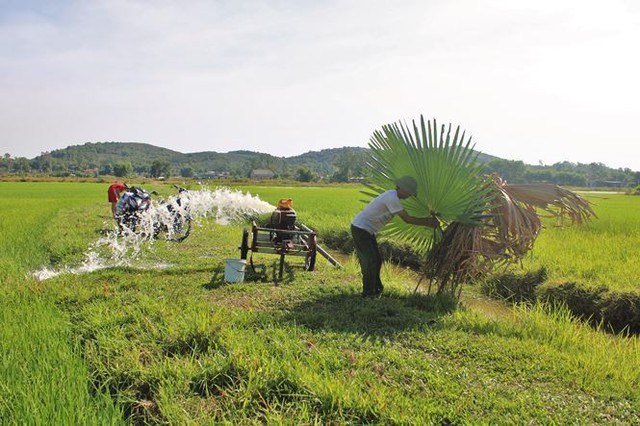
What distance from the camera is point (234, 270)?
6.24 meters

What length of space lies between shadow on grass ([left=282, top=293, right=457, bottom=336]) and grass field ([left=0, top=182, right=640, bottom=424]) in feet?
0.07

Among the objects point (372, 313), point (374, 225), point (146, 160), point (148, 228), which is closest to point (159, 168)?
point (146, 160)

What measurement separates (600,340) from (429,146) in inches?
99.5

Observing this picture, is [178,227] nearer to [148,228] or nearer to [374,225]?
[148,228]

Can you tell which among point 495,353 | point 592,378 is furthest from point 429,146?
point 592,378

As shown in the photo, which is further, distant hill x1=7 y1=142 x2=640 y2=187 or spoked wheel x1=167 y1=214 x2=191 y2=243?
distant hill x1=7 y1=142 x2=640 y2=187

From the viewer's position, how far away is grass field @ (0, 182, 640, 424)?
2.93m

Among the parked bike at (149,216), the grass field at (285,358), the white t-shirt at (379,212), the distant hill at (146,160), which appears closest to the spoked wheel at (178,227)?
the parked bike at (149,216)

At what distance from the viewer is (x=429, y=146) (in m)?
5.14

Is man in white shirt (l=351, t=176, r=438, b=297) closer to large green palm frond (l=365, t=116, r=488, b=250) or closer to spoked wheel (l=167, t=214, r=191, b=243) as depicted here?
large green palm frond (l=365, t=116, r=488, b=250)

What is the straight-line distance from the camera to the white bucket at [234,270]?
622cm

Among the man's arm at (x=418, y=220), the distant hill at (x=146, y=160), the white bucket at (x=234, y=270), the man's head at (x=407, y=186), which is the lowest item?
the white bucket at (x=234, y=270)

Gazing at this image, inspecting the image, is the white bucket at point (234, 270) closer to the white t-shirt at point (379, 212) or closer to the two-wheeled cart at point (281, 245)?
the two-wheeled cart at point (281, 245)

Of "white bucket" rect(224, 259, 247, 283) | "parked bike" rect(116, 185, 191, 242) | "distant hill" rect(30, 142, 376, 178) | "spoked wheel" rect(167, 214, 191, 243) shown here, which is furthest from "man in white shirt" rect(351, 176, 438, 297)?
"distant hill" rect(30, 142, 376, 178)
